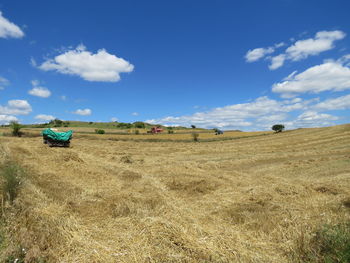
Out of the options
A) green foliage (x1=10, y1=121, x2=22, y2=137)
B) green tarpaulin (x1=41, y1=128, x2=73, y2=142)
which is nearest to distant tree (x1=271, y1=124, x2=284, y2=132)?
green tarpaulin (x1=41, y1=128, x2=73, y2=142)

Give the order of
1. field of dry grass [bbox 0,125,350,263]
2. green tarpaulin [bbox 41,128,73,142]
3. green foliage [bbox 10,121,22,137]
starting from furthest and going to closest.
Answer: green foliage [bbox 10,121,22,137] → green tarpaulin [bbox 41,128,73,142] → field of dry grass [bbox 0,125,350,263]

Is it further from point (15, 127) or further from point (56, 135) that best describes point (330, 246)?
point (15, 127)

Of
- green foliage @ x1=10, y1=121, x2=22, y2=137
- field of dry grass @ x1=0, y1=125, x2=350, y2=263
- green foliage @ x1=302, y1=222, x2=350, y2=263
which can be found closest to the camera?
green foliage @ x1=302, y1=222, x2=350, y2=263

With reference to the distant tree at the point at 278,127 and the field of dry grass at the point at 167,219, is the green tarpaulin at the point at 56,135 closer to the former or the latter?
the field of dry grass at the point at 167,219

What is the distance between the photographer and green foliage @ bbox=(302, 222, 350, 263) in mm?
3498

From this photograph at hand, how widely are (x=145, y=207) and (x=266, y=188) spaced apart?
5245mm

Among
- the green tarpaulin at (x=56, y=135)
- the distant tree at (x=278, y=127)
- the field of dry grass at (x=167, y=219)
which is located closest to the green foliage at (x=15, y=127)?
the green tarpaulin at (x=56, y=135)

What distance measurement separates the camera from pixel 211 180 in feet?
34.5

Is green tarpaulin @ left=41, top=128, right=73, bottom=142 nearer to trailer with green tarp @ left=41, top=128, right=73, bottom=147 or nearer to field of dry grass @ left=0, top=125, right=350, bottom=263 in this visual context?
trailer with green tarp @ left=41, top=128, right=73, bottom=147

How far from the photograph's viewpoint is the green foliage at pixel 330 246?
138 inches

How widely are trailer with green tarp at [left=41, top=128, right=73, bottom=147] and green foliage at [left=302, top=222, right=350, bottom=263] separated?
21798 mm

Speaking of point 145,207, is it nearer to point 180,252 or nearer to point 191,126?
point 180,252

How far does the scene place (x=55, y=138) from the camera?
21.3m

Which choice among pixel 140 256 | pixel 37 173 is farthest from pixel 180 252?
pixel 37 173
